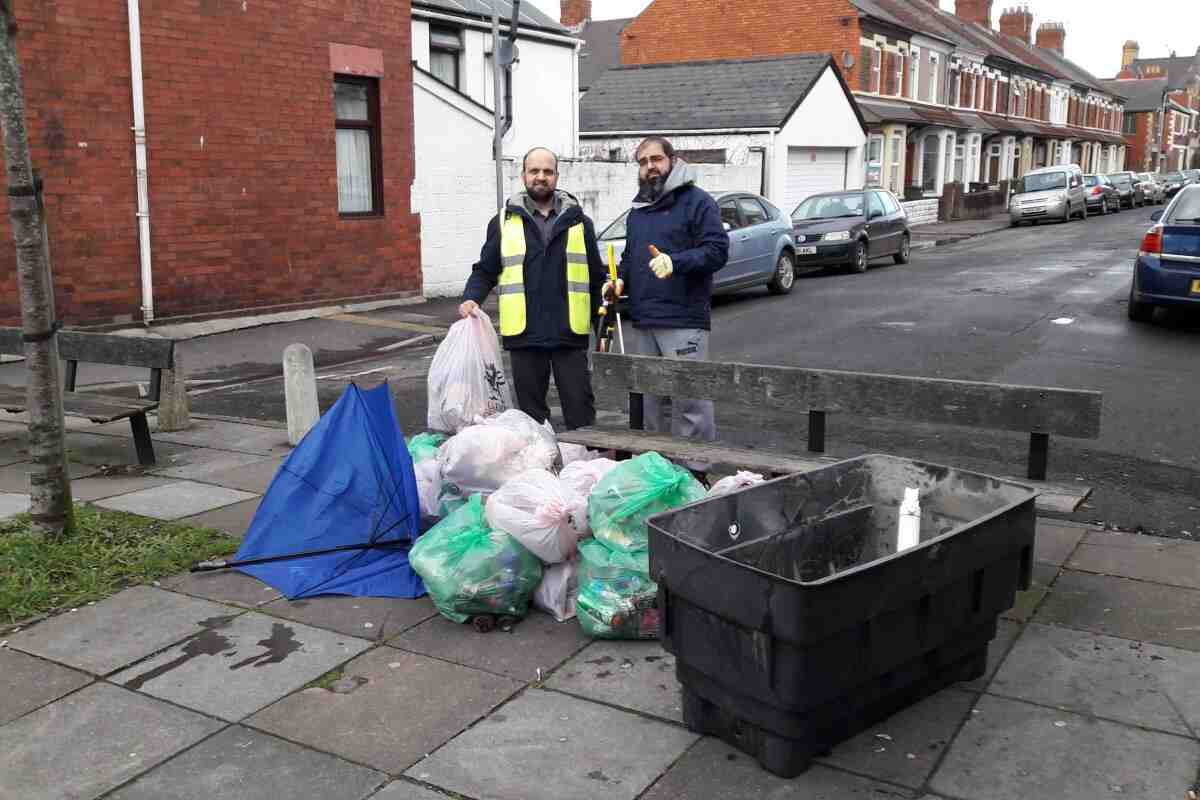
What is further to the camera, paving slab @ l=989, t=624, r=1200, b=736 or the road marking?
the road marking

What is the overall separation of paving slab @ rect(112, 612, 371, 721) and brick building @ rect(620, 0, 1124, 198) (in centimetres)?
3161

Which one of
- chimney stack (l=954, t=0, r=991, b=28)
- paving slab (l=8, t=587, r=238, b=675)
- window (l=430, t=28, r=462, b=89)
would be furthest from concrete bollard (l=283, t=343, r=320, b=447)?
chimney stack (l=954, t=0, r=991, b=28)

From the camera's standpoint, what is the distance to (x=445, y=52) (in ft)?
64.4

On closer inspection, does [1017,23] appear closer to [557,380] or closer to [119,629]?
[557,380]

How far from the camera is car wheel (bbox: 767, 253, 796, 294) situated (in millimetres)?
16922

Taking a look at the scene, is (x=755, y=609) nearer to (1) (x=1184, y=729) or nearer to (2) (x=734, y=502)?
(2) (x=734, y=502)

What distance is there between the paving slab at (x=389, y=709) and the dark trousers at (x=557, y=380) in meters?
2.28

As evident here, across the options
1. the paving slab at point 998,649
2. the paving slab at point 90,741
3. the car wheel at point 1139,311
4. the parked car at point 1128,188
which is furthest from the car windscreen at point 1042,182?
the paving slab at point 90,741

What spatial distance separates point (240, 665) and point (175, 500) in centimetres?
247

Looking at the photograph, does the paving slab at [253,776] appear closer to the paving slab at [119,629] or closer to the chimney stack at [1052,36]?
the paving slab at [119,629]

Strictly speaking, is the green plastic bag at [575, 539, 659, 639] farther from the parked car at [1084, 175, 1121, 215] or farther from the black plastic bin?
the parked car at [1084, 175, 1121, 215]

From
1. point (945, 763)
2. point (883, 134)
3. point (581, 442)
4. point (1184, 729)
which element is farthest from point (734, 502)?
point (883, 134)

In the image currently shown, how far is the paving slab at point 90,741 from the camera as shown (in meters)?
3.30

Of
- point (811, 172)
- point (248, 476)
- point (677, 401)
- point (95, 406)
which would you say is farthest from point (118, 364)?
point (811, 172)
